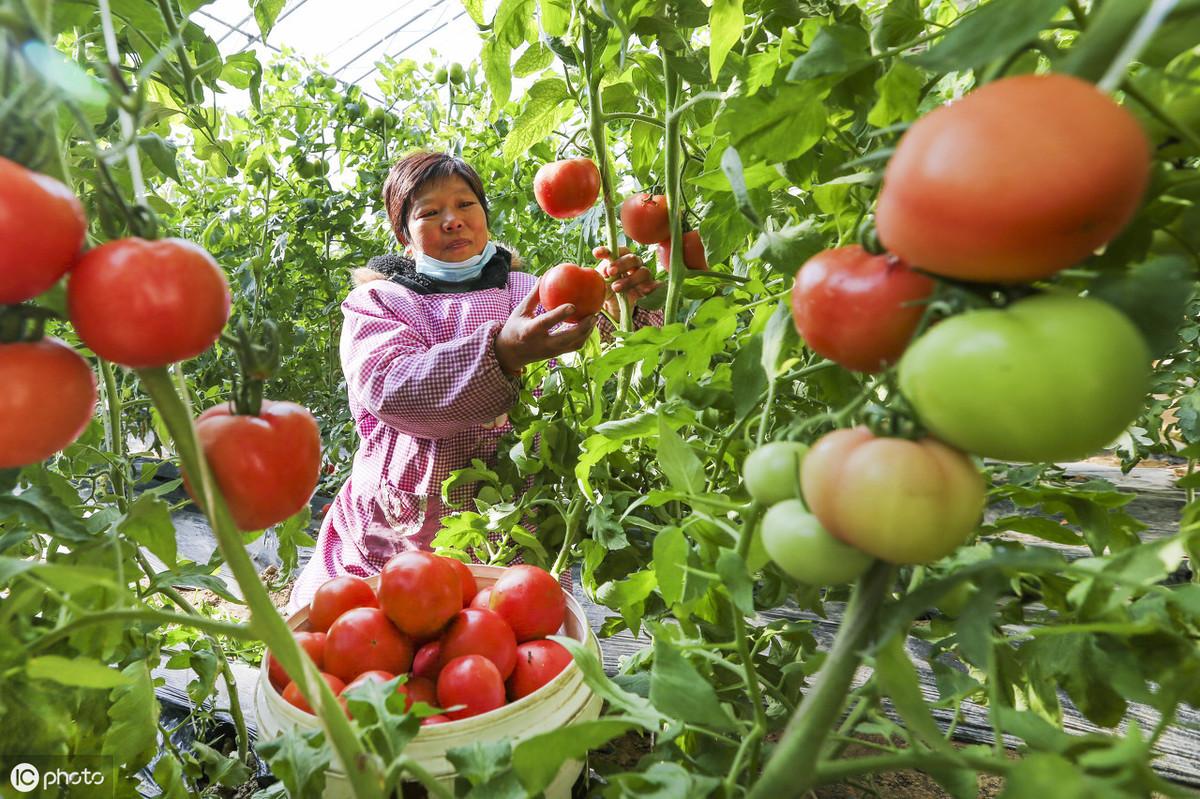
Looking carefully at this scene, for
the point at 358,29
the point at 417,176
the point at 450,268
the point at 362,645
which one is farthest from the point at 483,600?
the point at 358,29

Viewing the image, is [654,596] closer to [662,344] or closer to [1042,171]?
[662,344]

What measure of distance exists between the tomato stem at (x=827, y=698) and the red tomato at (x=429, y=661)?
0.51 meters

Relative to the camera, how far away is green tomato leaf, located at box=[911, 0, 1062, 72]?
21 cm

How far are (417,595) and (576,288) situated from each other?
0.39 m

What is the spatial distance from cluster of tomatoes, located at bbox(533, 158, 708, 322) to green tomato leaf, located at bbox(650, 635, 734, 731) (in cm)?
51

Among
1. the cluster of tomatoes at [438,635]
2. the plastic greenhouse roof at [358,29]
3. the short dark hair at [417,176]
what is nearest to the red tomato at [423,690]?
the cluster of tomatoes at [438,635]

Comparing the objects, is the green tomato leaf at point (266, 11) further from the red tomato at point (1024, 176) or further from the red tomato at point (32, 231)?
the red tomato at point (1024, 176)

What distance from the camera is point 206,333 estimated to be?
10.8 inches

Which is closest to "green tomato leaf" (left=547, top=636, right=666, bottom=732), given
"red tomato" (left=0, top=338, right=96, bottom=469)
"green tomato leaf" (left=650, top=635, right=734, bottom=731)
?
"green tomato leaf" (left=650, top=635, right=734, bottom=731)

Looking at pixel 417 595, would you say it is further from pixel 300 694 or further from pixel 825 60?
pixel 825 60

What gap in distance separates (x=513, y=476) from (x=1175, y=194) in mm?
933

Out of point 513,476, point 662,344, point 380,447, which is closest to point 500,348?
point 513,476

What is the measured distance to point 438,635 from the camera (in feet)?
2.45

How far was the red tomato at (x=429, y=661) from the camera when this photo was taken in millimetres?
725
